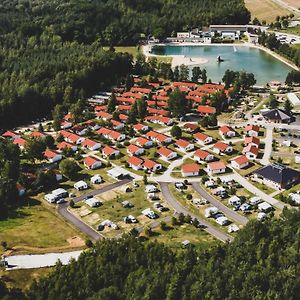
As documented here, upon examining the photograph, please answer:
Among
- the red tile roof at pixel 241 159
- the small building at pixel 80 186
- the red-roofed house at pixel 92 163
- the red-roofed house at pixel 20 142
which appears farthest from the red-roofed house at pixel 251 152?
the red-roofed house at pixel 20 142

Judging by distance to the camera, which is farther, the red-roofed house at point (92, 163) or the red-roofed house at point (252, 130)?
the red-roofed house at point (252, 130)

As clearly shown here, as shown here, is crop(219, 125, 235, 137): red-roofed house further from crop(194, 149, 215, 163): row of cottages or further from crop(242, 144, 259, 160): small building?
crop(194, 149, 215, 163): row of cottages

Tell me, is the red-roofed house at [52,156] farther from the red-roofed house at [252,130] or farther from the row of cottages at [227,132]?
the red-roofed house at [252,130]

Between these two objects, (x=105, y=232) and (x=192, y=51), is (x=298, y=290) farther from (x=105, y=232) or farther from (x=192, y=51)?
(x=192, y=51)

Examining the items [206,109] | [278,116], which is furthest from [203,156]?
[206,109]

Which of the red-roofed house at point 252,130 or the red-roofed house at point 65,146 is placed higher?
the red-roofed house at point 252,130

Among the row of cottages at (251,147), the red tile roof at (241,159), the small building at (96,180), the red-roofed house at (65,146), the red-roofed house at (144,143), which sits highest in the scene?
the row of cottages at (251,147)

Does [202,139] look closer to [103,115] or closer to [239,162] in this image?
[239,162]
